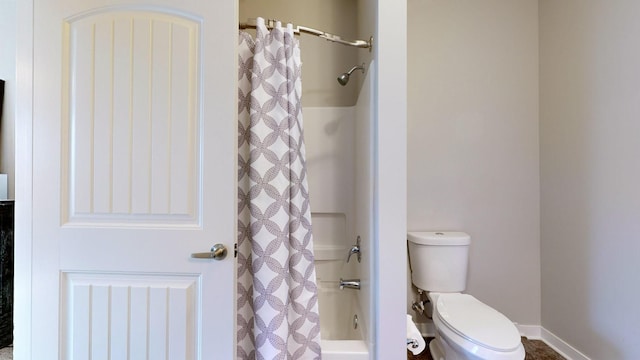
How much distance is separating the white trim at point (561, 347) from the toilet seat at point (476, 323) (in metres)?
0.67

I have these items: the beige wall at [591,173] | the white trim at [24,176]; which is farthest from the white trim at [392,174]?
the white trim at [24,176]

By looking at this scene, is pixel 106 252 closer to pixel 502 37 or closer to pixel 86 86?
pixel 86 86

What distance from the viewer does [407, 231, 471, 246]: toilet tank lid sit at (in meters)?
1.81

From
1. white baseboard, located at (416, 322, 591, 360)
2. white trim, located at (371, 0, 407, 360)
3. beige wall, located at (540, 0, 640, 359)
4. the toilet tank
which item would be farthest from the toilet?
beige wall, located at (540, 0, 640, 359)

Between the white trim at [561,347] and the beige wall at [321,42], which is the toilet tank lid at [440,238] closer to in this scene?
the white trim at [561,347]

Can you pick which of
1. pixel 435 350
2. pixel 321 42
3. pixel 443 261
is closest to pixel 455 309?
pixel 443 261

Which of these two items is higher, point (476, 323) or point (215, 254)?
point (215, 254)

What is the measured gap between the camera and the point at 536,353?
1.82 m

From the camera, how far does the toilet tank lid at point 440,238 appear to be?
181cm

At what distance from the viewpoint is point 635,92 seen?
141cm

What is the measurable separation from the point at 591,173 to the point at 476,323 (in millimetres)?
1112

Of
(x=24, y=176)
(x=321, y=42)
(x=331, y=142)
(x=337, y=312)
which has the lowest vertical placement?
(x=337, y=312)

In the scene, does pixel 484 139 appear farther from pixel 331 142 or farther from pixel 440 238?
pixel 331 142

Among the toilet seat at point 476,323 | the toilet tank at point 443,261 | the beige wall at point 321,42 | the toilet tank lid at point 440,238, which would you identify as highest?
the beige wall at point 321,42
